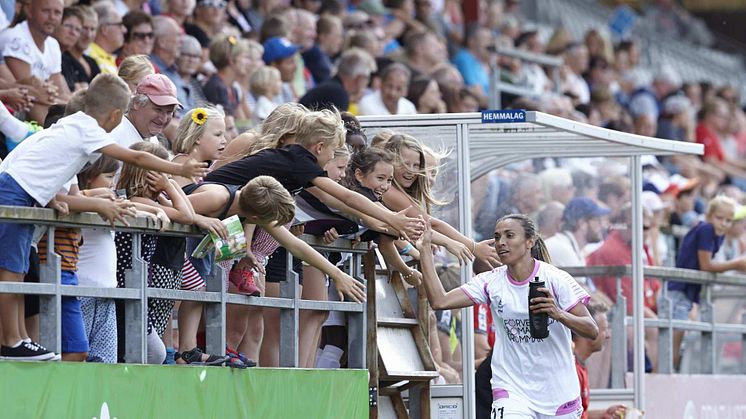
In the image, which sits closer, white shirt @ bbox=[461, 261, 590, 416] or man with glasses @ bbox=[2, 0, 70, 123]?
white shirt @ bbox=[461, 261, 590, 416]

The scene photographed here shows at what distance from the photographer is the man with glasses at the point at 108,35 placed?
11.9m

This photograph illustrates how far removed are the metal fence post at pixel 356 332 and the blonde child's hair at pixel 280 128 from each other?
2.95ft

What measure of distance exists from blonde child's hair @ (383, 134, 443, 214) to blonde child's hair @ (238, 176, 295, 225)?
179 cm

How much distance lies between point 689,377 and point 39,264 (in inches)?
314

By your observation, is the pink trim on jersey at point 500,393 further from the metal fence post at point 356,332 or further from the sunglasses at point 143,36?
the sunglasses at point 143,36

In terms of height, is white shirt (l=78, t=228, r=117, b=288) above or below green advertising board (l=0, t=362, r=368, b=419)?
above

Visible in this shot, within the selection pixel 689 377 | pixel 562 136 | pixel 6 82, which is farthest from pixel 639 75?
pixel 6 82

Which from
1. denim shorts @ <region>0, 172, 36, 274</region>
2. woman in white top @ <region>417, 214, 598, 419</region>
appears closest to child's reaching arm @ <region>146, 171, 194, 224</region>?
denim shorts @ <region>0, 172, 36, 274</region>

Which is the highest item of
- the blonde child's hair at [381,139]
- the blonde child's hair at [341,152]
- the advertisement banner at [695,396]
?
the blonde child's hair at [381,139]

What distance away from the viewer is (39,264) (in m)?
6.72

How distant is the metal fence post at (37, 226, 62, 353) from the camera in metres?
6.56

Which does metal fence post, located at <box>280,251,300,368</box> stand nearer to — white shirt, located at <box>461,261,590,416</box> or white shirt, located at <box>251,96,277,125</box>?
white shirt, located at <box>461,261,590,416</box>

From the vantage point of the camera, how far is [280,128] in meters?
8.41

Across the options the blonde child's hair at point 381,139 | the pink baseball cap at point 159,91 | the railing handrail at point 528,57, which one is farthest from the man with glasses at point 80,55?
the railing handrail at point 528,57
